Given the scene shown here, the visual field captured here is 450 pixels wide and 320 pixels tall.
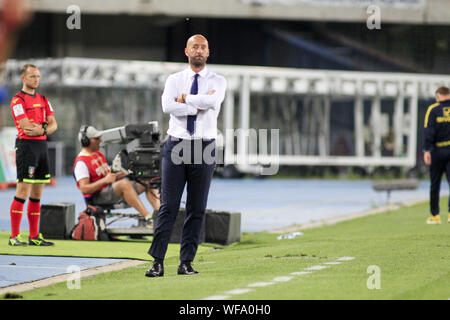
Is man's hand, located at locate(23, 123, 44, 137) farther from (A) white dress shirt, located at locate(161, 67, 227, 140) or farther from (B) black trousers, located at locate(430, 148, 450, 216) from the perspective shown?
(B) black trousers, located at locate(430, 148, 450, 216)

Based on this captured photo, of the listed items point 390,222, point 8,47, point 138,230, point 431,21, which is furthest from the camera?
point 431,21

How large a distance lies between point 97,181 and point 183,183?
437 centimetres

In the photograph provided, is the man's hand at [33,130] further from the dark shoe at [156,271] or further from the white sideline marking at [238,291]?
the white sideline marking at [238,291]

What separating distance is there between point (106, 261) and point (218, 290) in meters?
3.01

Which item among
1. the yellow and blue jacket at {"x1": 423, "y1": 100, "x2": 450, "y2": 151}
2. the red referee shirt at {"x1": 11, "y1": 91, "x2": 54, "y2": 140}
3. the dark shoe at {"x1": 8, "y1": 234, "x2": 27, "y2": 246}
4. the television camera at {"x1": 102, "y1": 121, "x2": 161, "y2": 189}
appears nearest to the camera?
the red referee shirt at {"x1": 11, "y1": 91, "x2": 54, "y2": 140}

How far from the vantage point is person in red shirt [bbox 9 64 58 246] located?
35.3 feet

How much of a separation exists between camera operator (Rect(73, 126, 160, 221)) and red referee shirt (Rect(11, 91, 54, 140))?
1.22 metres

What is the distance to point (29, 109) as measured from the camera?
427 inches

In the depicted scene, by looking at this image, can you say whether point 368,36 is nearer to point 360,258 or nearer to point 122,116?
point 122,116

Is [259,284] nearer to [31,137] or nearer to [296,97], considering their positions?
[31,137]

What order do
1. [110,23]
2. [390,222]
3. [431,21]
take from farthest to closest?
[110,23] < [431,21] < [390,222]

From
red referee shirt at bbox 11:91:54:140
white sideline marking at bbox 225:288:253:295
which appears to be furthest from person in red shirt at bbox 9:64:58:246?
white sideline marking at bbox 225:288:253:295

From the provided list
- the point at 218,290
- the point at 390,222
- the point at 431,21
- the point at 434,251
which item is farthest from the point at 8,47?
the point at 431,21

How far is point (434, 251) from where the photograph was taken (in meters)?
9.91
